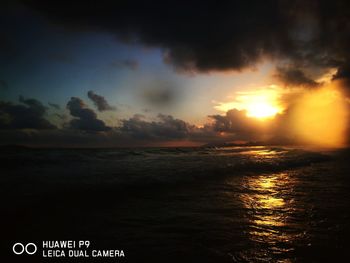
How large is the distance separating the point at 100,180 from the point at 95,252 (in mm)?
8772

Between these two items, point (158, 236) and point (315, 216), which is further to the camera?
point (315, 216)

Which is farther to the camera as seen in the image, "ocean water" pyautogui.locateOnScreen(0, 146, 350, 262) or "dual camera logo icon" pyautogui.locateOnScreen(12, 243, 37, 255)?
"dual camera logo icon" pyautogui.locateOnScreen(12, 243, 37, 255)

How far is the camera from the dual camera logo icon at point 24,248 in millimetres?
4916

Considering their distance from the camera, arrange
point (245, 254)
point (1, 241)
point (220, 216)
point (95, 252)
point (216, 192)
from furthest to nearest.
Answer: point (216, 192) → point (220, 216) → point (1, 241) → point (95, 252) → point (245, 254)

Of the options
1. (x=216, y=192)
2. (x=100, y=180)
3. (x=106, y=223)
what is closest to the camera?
(x=106, y=223)

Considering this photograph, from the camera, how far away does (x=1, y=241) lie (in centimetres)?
541

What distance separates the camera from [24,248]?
5082 mm

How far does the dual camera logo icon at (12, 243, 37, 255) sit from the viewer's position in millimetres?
4916

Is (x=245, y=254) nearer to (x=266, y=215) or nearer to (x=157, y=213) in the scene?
(x=266, y=215)

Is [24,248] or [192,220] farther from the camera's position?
[192,220]

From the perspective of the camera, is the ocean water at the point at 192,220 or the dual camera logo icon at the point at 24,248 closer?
the ocean water at the point at 192,220

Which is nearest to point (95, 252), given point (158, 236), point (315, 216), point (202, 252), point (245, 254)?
point (158, 236)

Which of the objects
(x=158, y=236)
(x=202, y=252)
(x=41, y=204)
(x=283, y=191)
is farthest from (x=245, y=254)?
(x=41, y=204)

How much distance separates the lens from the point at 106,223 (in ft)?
21.0
